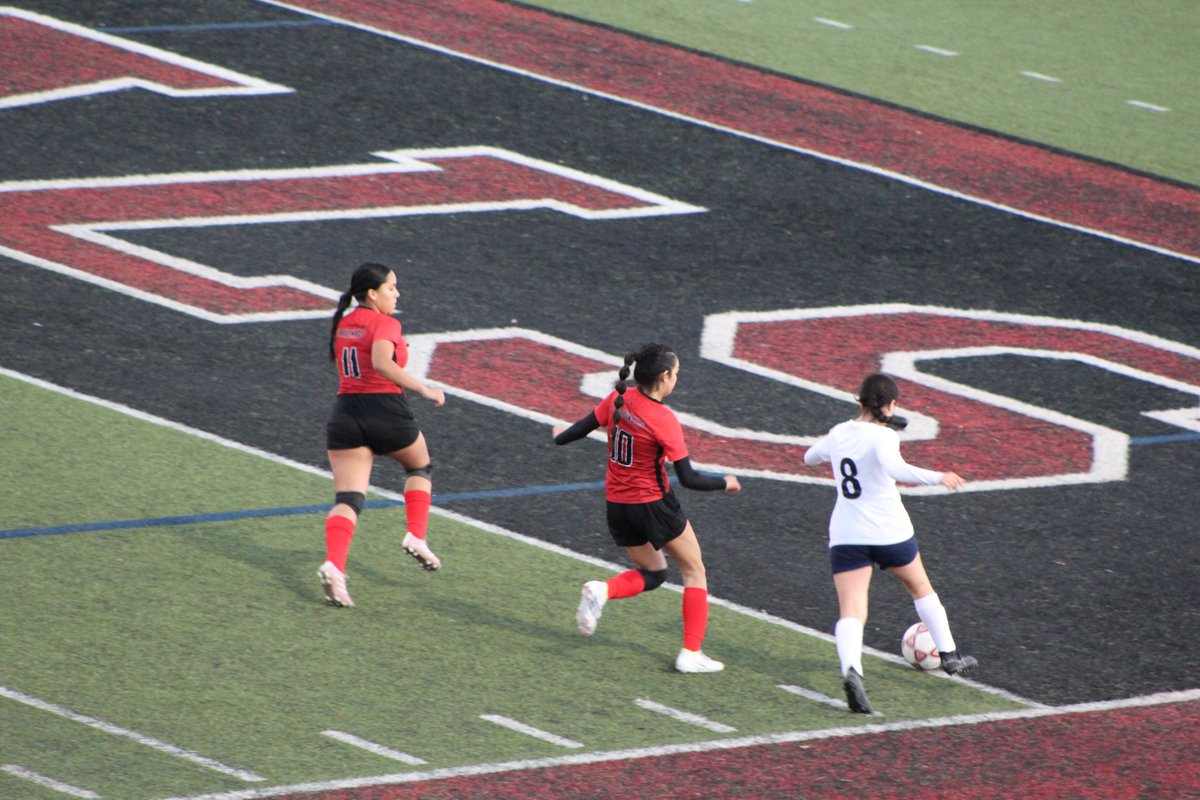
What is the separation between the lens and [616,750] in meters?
8.07

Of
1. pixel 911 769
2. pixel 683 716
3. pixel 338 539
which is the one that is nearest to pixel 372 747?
pixel 683 716

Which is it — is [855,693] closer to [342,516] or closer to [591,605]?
[591,605]

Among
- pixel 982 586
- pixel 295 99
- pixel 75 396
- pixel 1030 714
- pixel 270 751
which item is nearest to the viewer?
pixel 270 751

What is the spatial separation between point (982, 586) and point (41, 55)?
12.8 metres

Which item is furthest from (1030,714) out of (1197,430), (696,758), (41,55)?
(41,55)

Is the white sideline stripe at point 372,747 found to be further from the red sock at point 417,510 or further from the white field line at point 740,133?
the white field line at point 740,133

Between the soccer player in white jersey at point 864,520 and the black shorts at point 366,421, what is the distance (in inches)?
87.5

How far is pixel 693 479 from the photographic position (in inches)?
344

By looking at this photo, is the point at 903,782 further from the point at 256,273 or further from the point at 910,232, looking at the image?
the point at 910,232

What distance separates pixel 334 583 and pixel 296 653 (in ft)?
1.94

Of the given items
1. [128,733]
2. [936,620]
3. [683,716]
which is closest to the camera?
[128,733]

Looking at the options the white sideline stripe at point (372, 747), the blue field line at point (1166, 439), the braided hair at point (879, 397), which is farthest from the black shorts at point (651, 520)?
the blue field line at point (1166, 439)

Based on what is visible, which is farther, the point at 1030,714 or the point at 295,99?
the point at 295,99

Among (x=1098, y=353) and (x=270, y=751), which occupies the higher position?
(x=1098, y=353)
